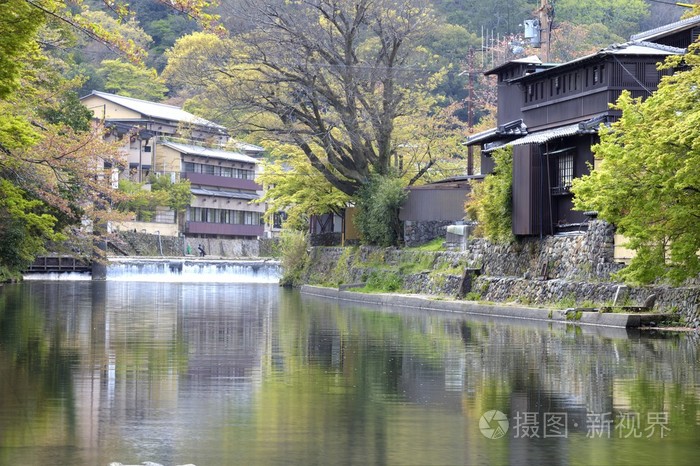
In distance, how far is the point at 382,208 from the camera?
5694 cm

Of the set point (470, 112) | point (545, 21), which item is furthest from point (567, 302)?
point (470, 112)

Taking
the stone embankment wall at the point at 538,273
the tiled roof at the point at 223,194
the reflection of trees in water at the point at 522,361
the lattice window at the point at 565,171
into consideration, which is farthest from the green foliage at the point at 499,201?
the tiled roof at the point at 223,194

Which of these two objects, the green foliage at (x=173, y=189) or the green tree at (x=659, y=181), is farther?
the green foliage at (x=173, y=189)

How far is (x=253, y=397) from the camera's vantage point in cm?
1409

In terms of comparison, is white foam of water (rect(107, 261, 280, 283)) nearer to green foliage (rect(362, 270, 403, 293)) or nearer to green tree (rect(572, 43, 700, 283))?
green foliage (rect(362, 270, 403, 293))

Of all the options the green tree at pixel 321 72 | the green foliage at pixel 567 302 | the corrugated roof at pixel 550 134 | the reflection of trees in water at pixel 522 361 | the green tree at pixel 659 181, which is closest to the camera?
the reflection of trees in water at pixel 522 361

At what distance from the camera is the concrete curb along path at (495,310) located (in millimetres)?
28630

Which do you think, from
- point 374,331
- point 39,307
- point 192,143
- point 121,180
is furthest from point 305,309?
point 192,143

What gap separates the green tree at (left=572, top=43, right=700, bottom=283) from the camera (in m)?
25.3

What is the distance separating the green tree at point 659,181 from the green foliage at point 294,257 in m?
41.6

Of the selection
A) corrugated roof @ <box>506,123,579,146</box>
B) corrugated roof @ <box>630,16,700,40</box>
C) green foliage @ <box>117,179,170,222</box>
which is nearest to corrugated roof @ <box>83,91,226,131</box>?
green foliage @ <box>117,179,170,222</box>

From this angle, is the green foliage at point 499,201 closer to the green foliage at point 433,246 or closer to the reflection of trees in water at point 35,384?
the green foliage at point 433,246

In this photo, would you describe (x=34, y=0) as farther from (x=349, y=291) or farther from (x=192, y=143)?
(x=192, y=143)

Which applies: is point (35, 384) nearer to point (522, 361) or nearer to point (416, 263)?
point (522, 361)
